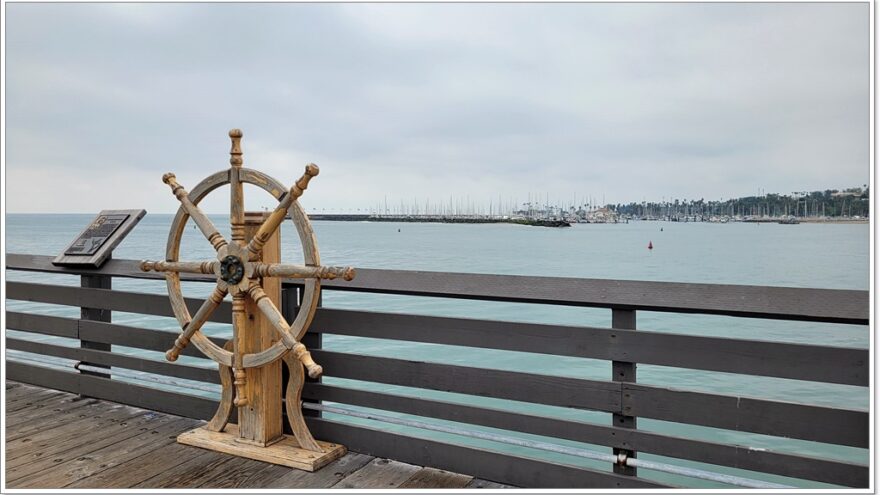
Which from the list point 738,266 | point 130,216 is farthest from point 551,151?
point 130,216

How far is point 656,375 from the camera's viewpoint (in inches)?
385

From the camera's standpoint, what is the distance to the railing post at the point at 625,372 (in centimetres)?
225

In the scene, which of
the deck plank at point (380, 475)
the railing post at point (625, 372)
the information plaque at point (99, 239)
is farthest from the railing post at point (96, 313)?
the railing post at point (625, 372)

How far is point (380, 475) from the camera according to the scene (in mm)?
2525

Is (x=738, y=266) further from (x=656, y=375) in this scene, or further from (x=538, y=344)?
(x=538, y=344)

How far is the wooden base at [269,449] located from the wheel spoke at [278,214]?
0.82 metres

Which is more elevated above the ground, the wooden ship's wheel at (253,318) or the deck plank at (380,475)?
the wooden ship's wheel at (253,318)

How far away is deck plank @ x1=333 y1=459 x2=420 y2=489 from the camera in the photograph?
2445mm

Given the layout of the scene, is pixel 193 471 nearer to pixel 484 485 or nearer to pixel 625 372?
pixel 484 485

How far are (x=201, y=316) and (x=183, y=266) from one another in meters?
0.24

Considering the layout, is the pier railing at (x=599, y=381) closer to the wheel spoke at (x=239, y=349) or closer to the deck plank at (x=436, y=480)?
the deck plank at (x=436, y=480)

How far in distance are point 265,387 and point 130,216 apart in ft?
5.12

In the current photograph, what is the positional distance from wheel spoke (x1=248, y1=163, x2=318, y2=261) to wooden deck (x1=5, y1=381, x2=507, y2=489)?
88 cm

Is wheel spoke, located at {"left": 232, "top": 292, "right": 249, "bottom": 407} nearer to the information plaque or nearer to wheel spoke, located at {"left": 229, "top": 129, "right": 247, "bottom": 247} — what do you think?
wheel spoke, located at {"left": 229, "top": 129, "right": 247, "bottom": 247}
